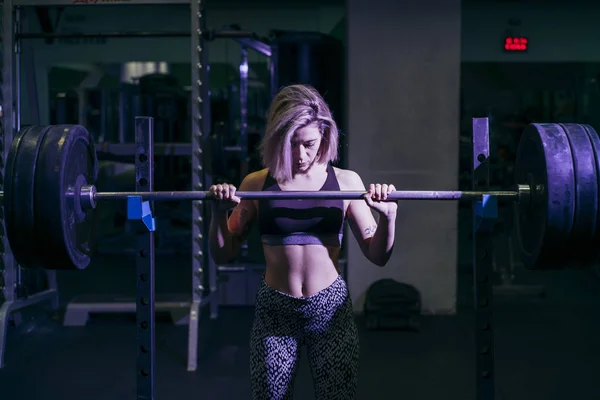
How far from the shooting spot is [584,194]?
6.08 ft

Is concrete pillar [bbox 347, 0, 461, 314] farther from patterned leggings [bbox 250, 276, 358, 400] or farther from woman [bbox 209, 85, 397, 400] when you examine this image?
patterned leggings [bbox 250, 276, 358, 400]

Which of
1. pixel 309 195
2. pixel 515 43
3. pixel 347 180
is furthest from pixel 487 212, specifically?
pixel 515 43

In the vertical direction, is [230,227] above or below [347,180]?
below

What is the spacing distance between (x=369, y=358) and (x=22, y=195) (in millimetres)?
2115

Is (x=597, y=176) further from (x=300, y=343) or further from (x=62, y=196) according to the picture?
(x=62, y=196)

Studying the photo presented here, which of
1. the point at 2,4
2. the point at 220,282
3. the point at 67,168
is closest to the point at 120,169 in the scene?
the point at 220,282

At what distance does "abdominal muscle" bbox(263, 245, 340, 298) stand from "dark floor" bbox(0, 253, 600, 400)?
129 centimetres

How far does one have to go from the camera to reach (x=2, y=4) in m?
3.78

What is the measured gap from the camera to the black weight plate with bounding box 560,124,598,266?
1856 mm

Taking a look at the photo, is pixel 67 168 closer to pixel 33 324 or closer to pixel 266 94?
pixel 33 324

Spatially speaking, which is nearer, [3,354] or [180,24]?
[3,354]

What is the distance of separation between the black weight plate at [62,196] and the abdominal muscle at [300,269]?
57 cm

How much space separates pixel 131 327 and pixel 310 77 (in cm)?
→ 202

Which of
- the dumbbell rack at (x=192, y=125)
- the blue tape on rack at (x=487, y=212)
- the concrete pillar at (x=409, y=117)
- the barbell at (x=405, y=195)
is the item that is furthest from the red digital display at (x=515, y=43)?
the blue tape on rack at (x=487, y=212)
